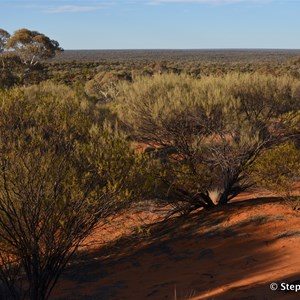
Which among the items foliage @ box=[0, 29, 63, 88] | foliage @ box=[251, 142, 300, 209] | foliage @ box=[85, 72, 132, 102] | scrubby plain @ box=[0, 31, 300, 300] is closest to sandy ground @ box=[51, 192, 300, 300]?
scrubby plain @ box=[0, 31, 300, 300]

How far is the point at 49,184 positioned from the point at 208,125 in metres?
5.30

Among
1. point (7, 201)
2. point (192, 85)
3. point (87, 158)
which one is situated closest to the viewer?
point (7, 201)

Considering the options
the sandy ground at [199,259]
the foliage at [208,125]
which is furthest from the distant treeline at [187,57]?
the sandy ground at [199,259]

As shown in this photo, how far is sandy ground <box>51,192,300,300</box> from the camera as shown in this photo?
296 inches

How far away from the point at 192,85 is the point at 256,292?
698 cm

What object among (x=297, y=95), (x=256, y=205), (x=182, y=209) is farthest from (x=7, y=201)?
(x=297, y=95)

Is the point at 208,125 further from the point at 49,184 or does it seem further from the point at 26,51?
the point at 26,51

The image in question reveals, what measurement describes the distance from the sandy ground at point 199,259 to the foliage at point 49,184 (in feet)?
3.29

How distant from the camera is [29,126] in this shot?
25.9ft

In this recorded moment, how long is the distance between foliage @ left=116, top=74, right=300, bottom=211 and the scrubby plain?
0.04 meters

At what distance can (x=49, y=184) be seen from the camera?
703 cm

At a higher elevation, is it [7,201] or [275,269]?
[7,201]

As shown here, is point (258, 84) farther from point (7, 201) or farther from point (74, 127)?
point (7, 201)

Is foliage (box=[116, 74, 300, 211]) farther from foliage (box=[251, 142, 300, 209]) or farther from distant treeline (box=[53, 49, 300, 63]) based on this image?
distant treeline (box=[53, 49, 300, 63])
